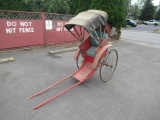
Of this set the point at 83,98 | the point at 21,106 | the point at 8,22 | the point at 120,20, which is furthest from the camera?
the point at 120,20

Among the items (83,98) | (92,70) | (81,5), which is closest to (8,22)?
(92,70)

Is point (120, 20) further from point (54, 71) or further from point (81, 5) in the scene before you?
point (54, 71)

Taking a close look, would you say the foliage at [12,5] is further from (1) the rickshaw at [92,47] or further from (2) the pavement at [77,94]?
(1) the rickshaw at [92,47]

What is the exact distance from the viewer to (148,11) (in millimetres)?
48562

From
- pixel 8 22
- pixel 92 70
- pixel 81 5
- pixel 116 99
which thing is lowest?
pixel 116 99

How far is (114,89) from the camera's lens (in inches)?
147

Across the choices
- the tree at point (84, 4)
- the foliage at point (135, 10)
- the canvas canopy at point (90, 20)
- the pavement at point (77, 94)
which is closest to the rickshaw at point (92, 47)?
the canvas canopy at point (90, 20)

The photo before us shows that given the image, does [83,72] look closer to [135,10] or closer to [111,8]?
[111,8]

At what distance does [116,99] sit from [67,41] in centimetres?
566

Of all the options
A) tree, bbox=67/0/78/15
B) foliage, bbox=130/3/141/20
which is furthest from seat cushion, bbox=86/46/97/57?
foliage, bbox=130/3/141/20

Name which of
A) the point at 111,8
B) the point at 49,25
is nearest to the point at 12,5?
the point at 49,25

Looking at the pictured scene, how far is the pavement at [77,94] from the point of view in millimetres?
2760

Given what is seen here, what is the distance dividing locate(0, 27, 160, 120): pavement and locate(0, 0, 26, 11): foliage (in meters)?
7.46

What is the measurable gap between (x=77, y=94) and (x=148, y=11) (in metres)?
53.7
